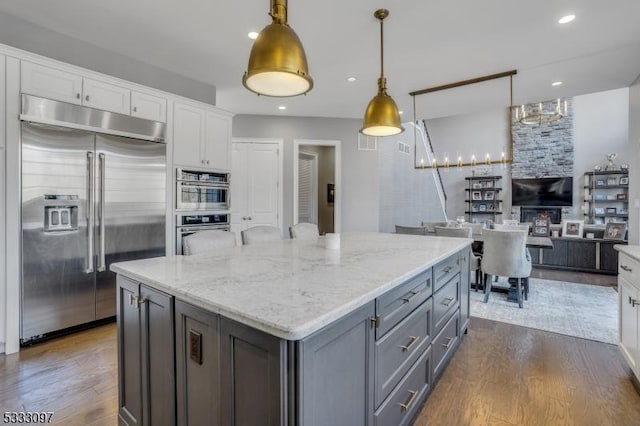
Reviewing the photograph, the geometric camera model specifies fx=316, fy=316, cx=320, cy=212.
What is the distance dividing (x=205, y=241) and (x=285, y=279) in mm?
1041

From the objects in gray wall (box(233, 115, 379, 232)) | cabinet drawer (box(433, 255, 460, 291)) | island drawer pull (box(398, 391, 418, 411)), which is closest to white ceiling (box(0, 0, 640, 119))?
gray wall (box(233, 115, 379, 232))

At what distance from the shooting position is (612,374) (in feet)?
7.61

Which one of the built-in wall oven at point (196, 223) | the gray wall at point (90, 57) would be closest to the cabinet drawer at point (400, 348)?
the built-in wall oven at point (196, 223)

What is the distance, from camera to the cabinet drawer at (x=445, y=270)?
6.61ft

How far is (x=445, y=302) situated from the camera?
222cm

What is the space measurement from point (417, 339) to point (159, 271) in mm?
1392

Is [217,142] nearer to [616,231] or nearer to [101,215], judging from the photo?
[101,215]

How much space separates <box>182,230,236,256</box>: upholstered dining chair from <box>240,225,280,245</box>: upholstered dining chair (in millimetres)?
250

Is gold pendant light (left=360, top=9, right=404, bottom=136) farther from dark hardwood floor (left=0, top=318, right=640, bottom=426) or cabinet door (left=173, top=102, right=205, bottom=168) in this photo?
cabinet door (left=173, top=102, right=205, bottom=168)

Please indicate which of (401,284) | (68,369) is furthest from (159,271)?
(68,369)

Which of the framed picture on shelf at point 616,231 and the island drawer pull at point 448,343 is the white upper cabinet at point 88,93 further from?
the framed picture on shelf at point 616,231

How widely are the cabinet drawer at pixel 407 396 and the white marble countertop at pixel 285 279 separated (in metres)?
0.54

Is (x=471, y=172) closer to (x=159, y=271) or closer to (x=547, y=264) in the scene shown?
(x=547, y=264)

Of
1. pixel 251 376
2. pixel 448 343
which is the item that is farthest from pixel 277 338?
pixel 448 343
